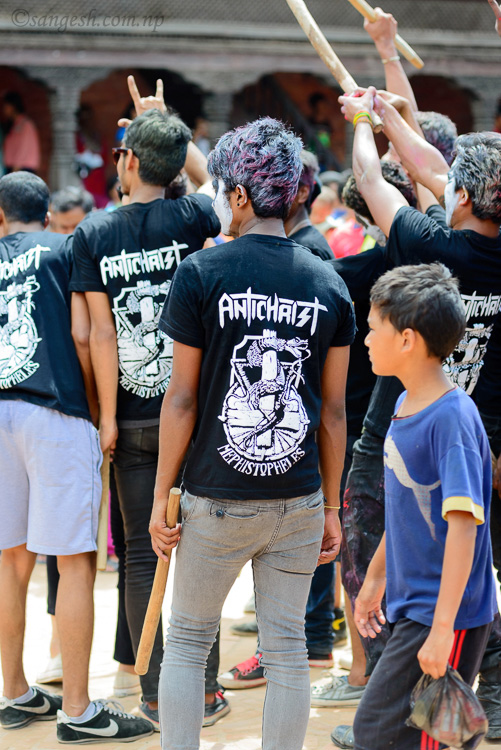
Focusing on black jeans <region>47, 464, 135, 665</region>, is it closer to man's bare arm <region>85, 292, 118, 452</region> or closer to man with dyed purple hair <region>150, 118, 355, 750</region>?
A: man's bare arm <region>85, 292, 118, 452</region>

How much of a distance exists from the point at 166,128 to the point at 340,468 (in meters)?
1.45

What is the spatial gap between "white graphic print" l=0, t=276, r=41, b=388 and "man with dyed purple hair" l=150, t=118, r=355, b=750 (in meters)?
0.95

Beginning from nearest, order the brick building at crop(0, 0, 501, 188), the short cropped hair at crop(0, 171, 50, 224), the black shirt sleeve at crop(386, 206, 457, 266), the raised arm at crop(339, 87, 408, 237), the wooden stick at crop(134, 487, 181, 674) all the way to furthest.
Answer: the wooden stick at crop(134, 487, 181, 674) → the black shirt sleeve at crop(386, 206, 457, 266) → the raised arm at crop(339, 87, 408, 237) → the short cropped hair at crop(0, 171, 50, 224) → the brick building at crop(0, 0, 501, 188)

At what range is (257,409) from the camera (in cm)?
270

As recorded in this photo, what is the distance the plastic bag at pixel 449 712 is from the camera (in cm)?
229

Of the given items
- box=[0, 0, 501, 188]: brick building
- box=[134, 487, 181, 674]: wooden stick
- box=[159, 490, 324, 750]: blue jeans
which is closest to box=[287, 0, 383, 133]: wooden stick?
box=[159, 490, 324, 750]: blue jeans

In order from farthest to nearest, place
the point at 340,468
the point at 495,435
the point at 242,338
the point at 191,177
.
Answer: the point at 191,177 < the point at 495,435 < the point at 340,468 < the point at 242,338

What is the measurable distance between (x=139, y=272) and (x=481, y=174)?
1.28 m

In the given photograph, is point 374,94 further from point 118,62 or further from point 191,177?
point 118,62

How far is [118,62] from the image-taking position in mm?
15094

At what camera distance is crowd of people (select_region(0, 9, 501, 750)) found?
248cm

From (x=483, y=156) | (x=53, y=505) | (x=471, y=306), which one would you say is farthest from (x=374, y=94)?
(x=53, y=505)

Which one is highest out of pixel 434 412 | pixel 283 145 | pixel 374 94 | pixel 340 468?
pixel 374 94

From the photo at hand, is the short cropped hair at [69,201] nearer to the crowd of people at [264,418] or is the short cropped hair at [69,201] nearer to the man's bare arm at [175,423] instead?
the crowd of people at [264,418]
